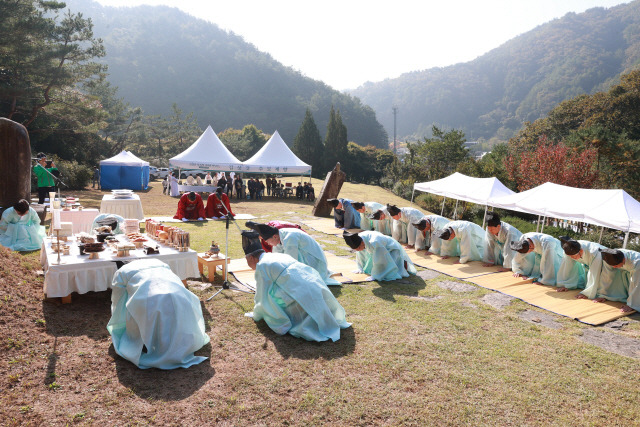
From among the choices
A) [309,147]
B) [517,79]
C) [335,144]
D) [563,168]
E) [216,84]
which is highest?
[517,79]

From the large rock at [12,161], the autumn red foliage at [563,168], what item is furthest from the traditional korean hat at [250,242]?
the autumn red foliage at [563,168]

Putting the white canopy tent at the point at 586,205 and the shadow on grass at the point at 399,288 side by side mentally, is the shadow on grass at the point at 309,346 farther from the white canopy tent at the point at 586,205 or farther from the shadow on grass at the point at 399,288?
the white canopy tent at the point at 586,205

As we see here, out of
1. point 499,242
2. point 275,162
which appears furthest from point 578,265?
point 275,162

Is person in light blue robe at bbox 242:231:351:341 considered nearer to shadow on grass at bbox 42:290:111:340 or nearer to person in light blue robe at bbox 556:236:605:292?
shadow on grass at bbox 42:290:111:340

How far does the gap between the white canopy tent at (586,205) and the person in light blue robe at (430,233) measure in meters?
2.82

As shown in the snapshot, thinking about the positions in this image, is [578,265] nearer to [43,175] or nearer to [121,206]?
[121,206]

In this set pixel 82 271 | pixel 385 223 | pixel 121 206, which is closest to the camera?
pixel 82 271

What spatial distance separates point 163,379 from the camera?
4.00 metres

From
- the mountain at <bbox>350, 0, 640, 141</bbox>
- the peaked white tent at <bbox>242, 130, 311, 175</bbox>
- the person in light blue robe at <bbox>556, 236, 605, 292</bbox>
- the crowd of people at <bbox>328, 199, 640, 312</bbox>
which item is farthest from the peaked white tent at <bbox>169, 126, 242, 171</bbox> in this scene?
the mountain at <bbox>350, 0, 640, 141</bbox>

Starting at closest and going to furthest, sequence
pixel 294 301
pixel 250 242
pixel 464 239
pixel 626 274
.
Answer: pixel 294 301, pixel 250 242, pixel 626 274, pixel 464 239

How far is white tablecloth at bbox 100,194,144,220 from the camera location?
463 inches

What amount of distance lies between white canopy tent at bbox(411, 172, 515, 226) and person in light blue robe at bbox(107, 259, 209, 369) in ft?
37.1

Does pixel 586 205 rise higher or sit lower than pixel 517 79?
lower

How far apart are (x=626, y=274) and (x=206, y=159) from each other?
17857 millimetres
